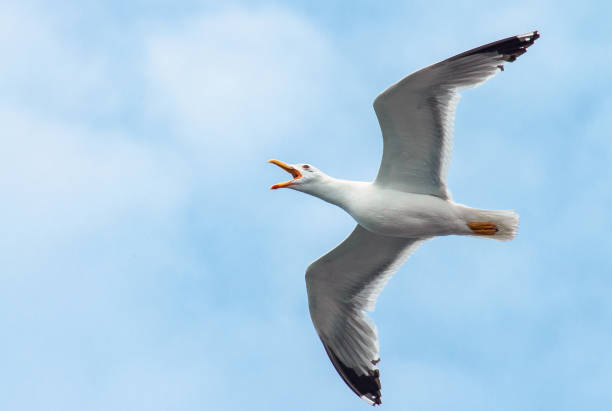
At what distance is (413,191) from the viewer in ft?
44.8

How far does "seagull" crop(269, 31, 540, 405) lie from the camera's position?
12867 mm

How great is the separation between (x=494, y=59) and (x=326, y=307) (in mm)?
4537

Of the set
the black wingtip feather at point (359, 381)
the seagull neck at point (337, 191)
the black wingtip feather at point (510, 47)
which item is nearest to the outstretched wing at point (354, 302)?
the black wingtip feather at point (359, 381)

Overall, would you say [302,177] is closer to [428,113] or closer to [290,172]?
[290,172]

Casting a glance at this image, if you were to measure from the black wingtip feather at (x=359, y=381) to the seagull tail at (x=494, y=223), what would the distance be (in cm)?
297

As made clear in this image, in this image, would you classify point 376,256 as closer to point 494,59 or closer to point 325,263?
point 325,263

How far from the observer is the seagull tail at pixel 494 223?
13500mm

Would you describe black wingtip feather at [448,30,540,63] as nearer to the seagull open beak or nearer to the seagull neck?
the seagull neck

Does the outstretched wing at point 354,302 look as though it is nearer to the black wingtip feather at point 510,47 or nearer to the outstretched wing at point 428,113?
the outstretched wing at point 428,113

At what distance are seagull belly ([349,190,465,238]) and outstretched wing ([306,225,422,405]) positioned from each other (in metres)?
1.12

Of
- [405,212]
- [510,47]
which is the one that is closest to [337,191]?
[405,212]

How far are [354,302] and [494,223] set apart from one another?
103 inches

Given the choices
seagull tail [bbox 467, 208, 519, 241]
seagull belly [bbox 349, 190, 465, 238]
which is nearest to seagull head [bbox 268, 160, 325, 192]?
seagull belly [bbox 349, 190, 465, 238]

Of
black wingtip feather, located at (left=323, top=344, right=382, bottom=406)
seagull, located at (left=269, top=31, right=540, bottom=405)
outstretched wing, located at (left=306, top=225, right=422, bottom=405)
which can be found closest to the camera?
seagull, located at (left=269, top=31, right=540, bottom=405)
